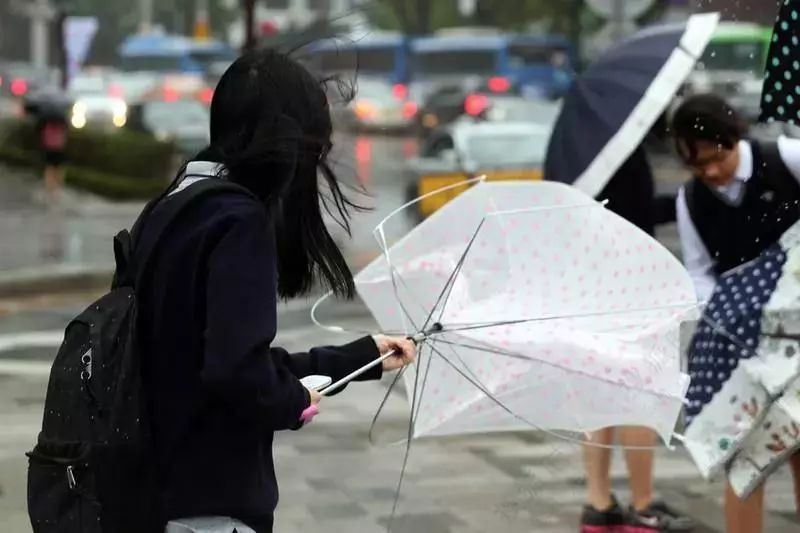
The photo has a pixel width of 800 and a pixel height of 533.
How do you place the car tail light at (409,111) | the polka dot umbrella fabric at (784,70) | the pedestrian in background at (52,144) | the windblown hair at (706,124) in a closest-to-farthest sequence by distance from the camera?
the polka dot umbrella fabric at (784,70) → the windblown hair at (706,124) → the pedestrian in background at (52,144) → the car tail light at (409,111)

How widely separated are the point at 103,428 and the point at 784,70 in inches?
97.2

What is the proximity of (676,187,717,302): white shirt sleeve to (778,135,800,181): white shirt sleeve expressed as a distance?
1.48 feet

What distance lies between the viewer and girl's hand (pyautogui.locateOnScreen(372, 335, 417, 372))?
2.96m

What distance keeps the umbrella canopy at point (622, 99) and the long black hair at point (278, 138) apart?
2403 mm

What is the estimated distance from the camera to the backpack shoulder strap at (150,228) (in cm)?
250

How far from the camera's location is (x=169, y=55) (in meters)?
51.6

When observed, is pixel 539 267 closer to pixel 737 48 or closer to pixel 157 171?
pixel 737 48

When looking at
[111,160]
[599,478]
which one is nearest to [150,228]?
[599,478]

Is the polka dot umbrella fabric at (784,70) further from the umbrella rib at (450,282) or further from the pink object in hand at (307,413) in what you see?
the pink object in hand at (307,413)

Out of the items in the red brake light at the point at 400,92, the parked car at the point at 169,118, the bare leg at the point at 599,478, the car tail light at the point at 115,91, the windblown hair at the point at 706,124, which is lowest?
the car tail light at the point at 115,91

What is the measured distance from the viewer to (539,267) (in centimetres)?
376

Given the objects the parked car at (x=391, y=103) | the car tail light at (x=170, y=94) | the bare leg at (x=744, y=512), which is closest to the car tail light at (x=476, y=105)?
the parked car at (x=391, y=103)

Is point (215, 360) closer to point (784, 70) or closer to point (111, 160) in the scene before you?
point (784, 70)

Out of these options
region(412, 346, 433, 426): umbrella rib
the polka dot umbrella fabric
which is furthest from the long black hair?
the polka dot umbrella fabric
